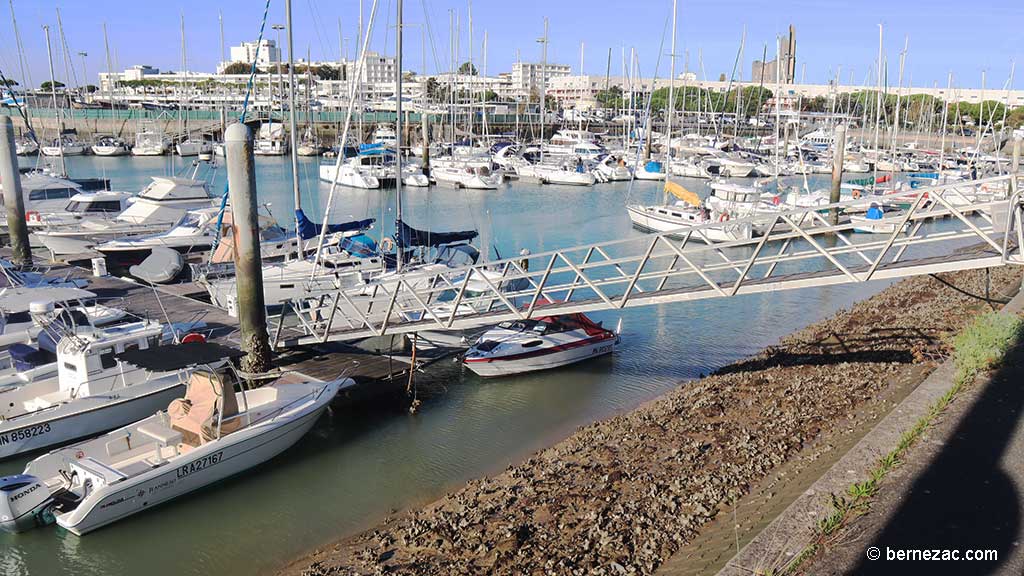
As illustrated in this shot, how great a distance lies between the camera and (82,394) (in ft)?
54.3

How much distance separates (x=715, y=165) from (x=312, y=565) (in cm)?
7014

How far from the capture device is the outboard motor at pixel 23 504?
12961 mm

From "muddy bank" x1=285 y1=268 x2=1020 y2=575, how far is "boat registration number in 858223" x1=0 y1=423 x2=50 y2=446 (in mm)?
6982

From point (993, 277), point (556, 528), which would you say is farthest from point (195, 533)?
point (993, 277)

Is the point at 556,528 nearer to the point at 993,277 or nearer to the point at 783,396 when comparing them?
the point at 783,396

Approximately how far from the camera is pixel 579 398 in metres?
19.7

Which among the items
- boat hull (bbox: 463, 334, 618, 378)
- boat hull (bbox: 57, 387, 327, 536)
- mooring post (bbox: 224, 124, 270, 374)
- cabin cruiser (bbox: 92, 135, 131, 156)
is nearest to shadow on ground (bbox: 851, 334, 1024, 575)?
boat hull (bbox: 463, 334, 618, 378)

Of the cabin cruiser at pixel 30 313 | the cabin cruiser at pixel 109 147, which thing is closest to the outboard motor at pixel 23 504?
the cabin cruiser at pixel 30 313

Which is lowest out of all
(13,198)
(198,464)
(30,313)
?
(198,464)

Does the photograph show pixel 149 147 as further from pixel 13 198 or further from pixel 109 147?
pixel 13 198

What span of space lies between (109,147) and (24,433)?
84.4 meters

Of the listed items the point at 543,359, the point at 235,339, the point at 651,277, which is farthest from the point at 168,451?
the point at 651,277

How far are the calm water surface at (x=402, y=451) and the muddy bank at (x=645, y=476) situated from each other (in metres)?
1.18

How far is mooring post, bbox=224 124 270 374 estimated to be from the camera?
17438mm
